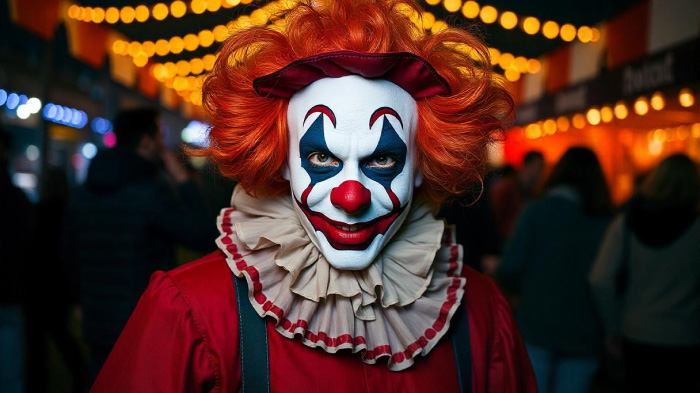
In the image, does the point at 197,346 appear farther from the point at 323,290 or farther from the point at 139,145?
the point at 139,145

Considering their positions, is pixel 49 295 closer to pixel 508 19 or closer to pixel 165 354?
pixel 165 354

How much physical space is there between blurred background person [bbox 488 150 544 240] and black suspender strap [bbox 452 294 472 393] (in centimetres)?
308

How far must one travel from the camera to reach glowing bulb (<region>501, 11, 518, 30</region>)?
523 centimetres

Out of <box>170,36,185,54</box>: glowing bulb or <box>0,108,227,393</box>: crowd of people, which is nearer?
<box>0,108,227,393</box>: crowd of people

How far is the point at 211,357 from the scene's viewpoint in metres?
1.19

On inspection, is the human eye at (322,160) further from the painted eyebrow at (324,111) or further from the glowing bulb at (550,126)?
the glowing bulb at (550,126)

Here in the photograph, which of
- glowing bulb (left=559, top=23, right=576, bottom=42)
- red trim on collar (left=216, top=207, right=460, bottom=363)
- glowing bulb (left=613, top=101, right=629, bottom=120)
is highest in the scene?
glowing bulb (left=559, top=23, right=576, bottom=42)

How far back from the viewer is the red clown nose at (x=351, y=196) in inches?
47.4

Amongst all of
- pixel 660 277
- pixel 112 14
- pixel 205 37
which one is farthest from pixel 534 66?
pixel 660 277

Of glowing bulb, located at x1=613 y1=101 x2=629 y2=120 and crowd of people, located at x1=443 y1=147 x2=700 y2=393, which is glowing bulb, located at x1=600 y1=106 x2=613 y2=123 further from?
crowd of people, located at x1=443 y1=147 x2=700 y2=393

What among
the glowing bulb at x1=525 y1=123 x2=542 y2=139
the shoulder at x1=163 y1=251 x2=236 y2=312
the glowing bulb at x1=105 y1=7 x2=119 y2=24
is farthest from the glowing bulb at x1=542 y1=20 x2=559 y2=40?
the shoulder at x1=163 y1=251 x2=236 y2=312

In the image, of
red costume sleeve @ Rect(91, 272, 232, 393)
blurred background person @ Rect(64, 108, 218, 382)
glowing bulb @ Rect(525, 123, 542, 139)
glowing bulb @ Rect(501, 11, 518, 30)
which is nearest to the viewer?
red costume sleeve @ Rect(91, 272, 232, 393)

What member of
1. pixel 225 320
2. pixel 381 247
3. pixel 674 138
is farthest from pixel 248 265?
pixel 674 138

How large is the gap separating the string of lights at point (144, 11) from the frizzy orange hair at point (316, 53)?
436 cm
